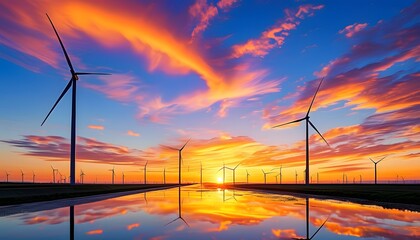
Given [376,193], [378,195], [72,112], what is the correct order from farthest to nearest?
[72,112]
[376,193]
[378,195]

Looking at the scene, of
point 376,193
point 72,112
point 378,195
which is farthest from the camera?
point 72,112

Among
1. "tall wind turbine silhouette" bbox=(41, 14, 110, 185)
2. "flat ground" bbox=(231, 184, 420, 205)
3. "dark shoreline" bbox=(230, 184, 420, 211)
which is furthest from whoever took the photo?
"tall wind turbine silhouette" bbox=(41, 14, 110, 185)

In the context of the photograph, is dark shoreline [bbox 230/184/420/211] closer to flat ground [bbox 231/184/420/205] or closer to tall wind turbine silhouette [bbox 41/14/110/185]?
flat ground [bbox 231/184/420/205]

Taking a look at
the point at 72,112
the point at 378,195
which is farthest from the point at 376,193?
the point at 72,112

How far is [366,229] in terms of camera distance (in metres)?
19.8

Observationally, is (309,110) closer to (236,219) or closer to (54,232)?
(236,219)

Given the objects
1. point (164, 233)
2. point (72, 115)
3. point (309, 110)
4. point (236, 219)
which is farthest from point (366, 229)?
point (309, 110)

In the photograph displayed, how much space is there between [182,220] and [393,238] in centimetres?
1241

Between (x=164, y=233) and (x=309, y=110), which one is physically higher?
(x=309, y=110)

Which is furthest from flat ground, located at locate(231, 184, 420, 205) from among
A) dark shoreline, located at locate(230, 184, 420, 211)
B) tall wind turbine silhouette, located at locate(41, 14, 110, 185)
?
tall wind turbine silhouette, located at locate(41, 14, 110, 185)

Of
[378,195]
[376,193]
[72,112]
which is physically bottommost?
[376,193]

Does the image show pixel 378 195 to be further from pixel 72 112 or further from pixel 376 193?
pixel 72 112

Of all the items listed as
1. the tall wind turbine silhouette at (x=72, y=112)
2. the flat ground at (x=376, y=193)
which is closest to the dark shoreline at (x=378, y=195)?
the flat ground at (x=376, y=193)

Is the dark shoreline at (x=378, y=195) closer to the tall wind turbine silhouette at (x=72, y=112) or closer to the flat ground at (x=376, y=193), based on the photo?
the flat ground at (x=376, y=193)
